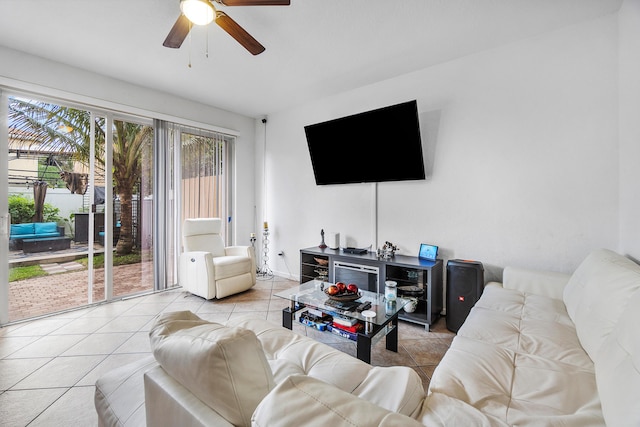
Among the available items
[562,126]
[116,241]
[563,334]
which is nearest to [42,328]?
[116,241]

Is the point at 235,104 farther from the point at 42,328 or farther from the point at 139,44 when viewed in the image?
the point at 42,328

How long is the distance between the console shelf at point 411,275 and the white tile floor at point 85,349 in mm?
135

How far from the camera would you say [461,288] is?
2516 mm

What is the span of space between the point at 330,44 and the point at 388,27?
532 millimetres

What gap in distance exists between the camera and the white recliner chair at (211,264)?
3.35 meters

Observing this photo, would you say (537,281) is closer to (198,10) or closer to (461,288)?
(461,288)

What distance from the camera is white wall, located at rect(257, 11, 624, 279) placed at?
2.27m

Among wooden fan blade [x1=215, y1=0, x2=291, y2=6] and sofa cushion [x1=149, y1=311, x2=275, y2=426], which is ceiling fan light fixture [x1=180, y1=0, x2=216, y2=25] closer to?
wooden fan blade [x1=215, y1=0, x2=291, y2=6]

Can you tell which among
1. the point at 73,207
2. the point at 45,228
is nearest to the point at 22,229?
the point at 45,228

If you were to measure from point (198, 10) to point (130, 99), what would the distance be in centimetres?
219

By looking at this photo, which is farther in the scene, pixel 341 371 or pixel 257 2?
pixel 257 2

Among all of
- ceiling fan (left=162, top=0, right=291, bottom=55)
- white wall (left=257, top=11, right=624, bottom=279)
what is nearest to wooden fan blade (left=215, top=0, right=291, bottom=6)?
ceiling fan (left=162, top=0, right=291, bottom=55)

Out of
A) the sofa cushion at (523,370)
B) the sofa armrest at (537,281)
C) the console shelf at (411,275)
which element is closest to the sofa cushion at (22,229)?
the console shelf at (411,275)

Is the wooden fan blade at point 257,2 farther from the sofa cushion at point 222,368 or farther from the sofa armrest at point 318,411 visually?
the sofa armrest at point 318,411
